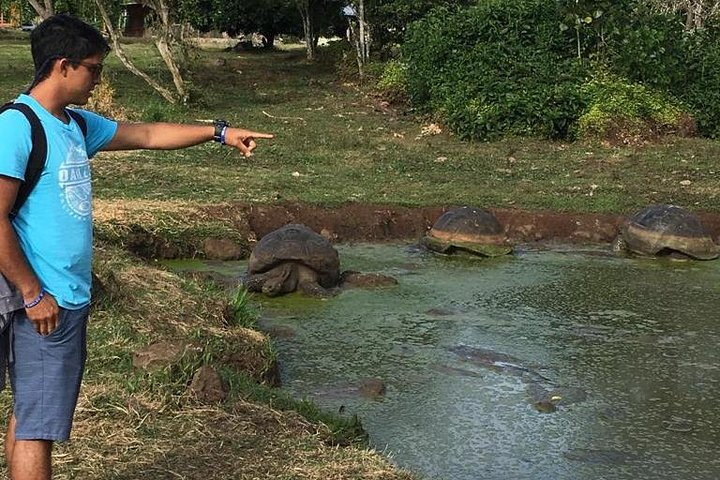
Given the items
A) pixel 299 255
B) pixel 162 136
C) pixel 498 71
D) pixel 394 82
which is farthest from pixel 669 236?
pixel 394 82

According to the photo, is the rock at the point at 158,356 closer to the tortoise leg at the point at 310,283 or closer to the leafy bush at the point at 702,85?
the tortoise leg at the point at 310,283

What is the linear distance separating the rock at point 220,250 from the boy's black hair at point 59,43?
529cm

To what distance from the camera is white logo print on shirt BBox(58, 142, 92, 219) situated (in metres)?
2.62

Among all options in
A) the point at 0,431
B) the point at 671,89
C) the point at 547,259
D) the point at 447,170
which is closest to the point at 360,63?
the point at 671,89

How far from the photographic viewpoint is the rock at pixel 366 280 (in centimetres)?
725

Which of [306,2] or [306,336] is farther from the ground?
[306,2]

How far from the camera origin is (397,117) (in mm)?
14789

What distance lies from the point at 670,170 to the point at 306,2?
510 inches

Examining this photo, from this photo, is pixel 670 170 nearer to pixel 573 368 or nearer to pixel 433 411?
pixel 573 368

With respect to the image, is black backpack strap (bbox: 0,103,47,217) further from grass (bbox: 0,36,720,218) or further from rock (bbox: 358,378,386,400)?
grass (bbox: 0,36,720,218)

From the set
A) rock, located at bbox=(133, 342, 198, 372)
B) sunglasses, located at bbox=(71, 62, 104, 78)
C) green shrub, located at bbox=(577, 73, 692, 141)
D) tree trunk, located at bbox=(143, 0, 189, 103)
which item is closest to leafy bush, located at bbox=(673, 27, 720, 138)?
green shrub, located at bbox=(577, 73, 692, 141)

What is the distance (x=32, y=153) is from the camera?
2.53 metres

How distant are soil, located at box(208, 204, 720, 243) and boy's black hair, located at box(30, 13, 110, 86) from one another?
589 centimetres

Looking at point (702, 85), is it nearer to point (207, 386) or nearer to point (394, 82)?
point (394, 82)
